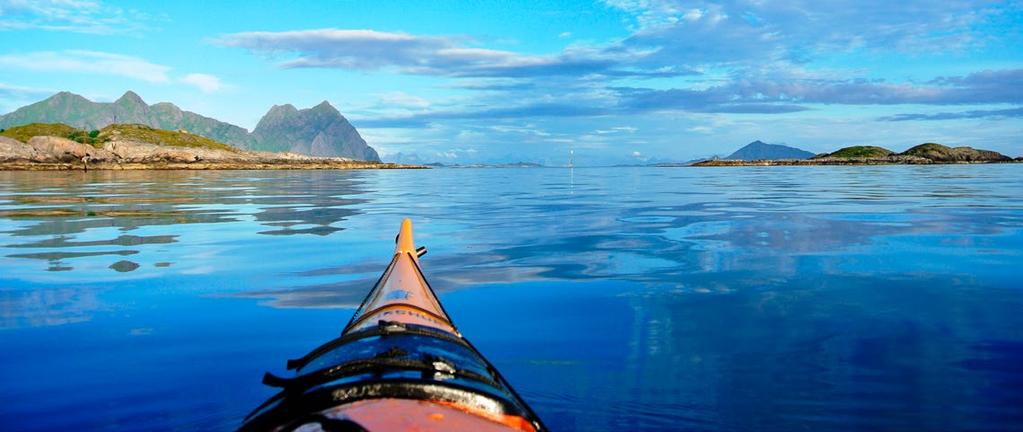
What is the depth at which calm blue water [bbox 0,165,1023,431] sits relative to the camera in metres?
6.20

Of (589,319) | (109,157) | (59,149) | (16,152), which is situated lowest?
(589,319)

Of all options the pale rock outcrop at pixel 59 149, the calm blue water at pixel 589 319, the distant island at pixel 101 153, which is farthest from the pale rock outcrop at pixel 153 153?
the calm blue water at pixel 589 319

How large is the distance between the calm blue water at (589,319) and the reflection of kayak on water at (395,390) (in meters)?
1.99

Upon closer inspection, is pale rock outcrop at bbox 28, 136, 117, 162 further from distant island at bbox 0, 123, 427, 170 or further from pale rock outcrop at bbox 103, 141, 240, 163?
pale rock outcrop at bbox 103, 141, 240, 163

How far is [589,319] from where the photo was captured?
9.58 metres

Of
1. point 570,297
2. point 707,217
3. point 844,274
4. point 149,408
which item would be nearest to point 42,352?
point 149,408

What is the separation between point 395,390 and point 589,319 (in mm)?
6535

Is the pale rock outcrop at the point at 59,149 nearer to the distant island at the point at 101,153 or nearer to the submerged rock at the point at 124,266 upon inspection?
the distant island at the point at 101,153

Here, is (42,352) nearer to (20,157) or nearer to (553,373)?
(553,373)

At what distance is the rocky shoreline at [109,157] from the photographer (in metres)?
121

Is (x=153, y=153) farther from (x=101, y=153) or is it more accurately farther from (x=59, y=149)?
(x=59, y=149)

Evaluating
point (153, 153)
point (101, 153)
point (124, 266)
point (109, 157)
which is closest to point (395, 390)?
point (124, 266)

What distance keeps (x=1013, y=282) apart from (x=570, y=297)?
790 cm

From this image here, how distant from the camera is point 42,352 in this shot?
7953 mm
